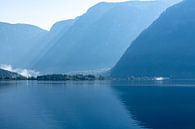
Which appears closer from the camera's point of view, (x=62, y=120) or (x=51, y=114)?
(x=62, y=120)

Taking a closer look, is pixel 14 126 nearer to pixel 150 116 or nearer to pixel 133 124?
pixel 133 124

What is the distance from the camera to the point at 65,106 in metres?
113

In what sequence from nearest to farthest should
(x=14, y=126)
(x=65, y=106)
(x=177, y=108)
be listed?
(x=14, y=126) → (x=177, y=108) → (x=65, y=106)

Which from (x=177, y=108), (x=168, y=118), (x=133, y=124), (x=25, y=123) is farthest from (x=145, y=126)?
(x=177, y=108)

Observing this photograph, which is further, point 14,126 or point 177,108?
point 177,108

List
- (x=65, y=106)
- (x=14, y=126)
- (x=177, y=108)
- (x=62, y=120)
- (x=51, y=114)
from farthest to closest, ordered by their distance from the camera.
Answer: (x=65, y=106) < (x=177, y=108) < (x=51, y=114) < (x=62, y=120) < (x=14, y=126)

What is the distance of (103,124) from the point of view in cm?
8000

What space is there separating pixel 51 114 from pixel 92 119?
12020 mm

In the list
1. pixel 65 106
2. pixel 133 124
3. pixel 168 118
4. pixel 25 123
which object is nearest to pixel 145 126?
pixel 133 124

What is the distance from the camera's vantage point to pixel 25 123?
265 ft

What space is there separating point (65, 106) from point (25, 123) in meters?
32.1

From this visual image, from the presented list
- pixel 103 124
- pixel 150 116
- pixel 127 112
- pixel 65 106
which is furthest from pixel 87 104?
pixel 103 124

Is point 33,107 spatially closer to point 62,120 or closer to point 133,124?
point 62,120

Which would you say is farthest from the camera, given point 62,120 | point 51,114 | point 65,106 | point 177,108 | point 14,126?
point 65,106
